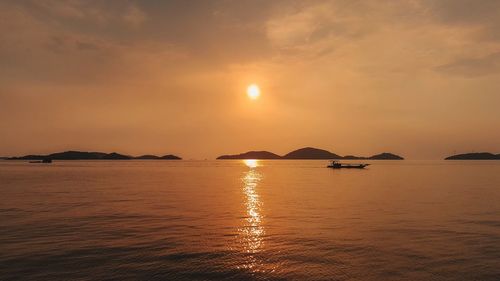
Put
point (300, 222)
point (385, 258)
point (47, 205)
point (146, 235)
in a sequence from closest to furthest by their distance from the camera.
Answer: point (385, 258), point (146, 235), point (300, 222), point (47, 205)

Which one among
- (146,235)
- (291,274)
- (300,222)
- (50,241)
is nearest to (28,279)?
(50,241)

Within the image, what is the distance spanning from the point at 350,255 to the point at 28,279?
1951cm

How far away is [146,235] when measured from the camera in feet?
106

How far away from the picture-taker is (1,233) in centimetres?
3250

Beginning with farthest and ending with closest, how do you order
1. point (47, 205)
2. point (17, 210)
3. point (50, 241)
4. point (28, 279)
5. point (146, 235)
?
1. point (47, 205)
2. point (17, 210)
3. point (146, 235)
4. point (50, 241)
5. point (28, 279)

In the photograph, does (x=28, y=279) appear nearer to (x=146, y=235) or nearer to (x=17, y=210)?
(x=146, y=235)

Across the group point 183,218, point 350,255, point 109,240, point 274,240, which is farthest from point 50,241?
point 350,255

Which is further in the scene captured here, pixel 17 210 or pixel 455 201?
pixel 455 201

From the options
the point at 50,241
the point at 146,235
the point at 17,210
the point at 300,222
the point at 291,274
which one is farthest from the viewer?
the point at 17,210

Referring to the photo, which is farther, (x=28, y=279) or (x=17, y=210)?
(x=17, y=210)

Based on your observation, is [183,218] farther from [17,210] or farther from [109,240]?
[17,210]

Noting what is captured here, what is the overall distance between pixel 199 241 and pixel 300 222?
13.1 meters

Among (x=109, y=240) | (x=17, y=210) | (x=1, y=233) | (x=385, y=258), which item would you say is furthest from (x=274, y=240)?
(x=17, y=210)

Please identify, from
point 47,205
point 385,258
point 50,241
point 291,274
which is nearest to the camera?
point 291,274
